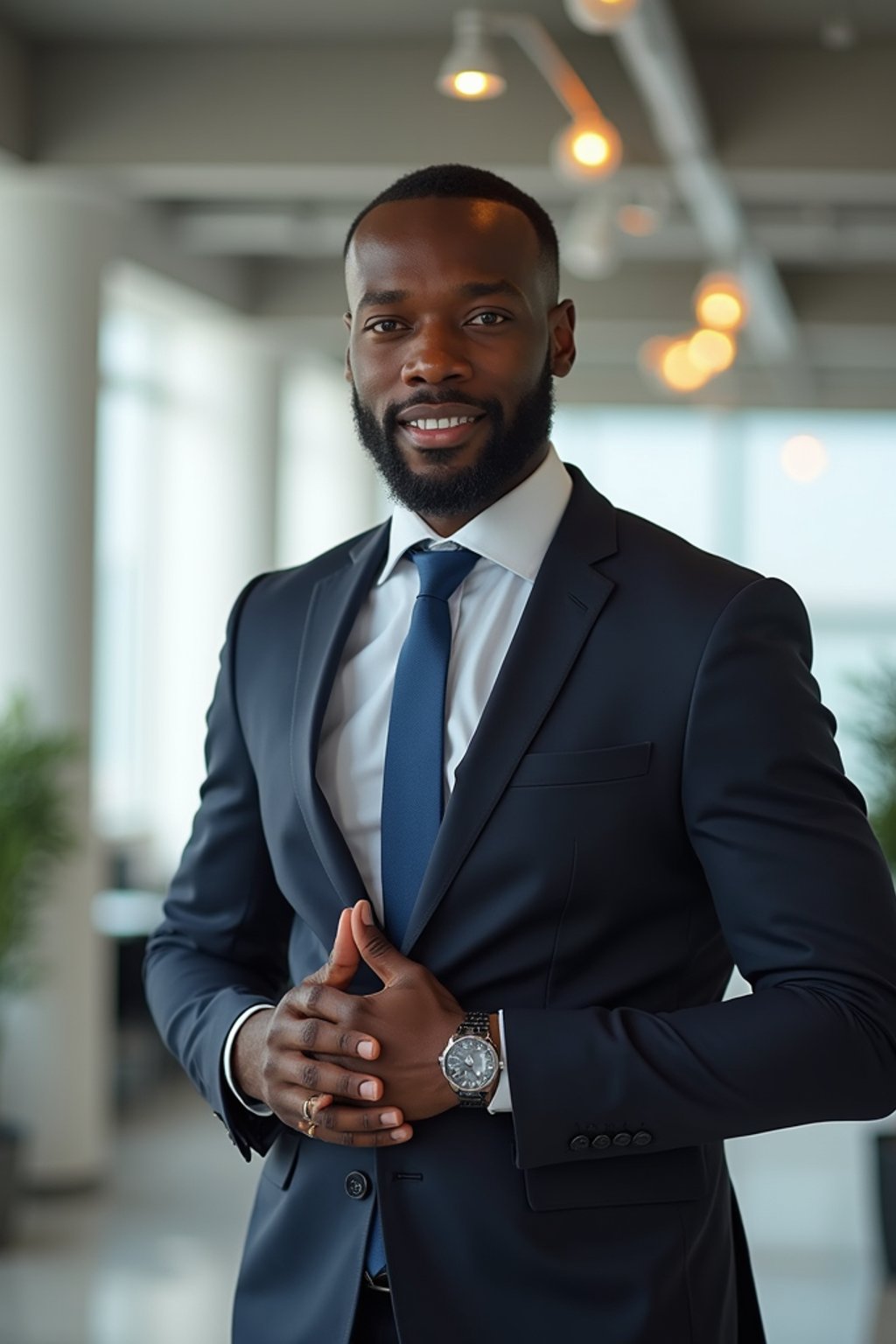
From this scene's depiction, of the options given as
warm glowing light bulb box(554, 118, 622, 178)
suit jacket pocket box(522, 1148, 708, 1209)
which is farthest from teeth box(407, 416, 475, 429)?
warm glowing light bulb box(554, 118, 622, 178)

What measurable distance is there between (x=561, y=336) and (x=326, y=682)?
1.39 ft

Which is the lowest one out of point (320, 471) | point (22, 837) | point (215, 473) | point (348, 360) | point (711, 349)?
point (22, 837)

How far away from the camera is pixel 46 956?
6500 mm

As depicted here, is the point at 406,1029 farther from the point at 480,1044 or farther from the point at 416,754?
the point at 416,754

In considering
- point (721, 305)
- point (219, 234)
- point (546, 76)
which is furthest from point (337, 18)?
point (219, 234)

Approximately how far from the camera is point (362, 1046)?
4.99ft

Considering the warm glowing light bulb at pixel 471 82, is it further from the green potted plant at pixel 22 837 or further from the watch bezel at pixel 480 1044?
the watch bezel at pixel 480 1044

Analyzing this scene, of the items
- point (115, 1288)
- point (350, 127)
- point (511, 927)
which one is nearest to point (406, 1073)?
point (511, 927)

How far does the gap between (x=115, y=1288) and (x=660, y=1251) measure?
13.6 ft

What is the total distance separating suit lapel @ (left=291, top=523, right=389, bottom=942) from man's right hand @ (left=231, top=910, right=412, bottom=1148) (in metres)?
0.07

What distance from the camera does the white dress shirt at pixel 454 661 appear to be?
170cm

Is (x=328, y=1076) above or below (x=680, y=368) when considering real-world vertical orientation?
below

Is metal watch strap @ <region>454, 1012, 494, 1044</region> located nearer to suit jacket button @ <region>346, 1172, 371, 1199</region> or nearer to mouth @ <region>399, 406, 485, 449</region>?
suit jacket button @ <region>346, 1172, 371, 1199</region>

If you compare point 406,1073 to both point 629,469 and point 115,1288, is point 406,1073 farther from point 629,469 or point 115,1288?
point 629,469
